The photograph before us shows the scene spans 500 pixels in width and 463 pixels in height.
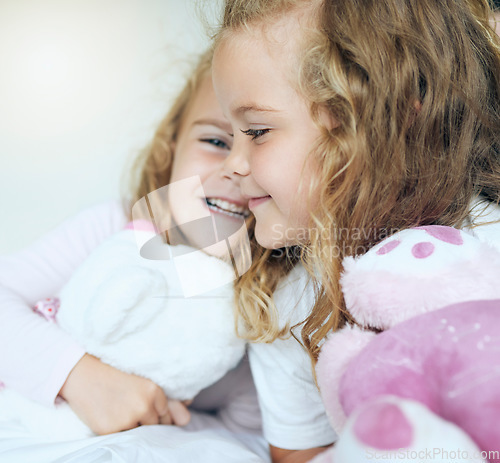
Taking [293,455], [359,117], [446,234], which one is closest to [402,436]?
[446,234]

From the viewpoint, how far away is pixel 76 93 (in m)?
1.28

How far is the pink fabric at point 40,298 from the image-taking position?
738mm

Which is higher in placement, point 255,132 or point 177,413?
point 255,132

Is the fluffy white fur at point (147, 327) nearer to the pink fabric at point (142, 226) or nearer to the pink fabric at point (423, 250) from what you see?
the pink fabric at point (142, 226)

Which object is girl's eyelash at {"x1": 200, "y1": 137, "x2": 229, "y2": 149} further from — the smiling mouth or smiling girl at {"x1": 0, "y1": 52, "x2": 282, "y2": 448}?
the smiling mouth

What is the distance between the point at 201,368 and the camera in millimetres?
735

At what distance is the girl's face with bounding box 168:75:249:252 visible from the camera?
838 millimetres

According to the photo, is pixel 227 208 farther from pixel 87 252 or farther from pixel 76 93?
pixel 76 93

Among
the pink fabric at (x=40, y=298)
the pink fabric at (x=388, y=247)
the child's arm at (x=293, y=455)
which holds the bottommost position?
the child's arm at (x=293, y=455)

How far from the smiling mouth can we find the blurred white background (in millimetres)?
471

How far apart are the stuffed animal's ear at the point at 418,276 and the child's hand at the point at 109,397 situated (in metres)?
0.39

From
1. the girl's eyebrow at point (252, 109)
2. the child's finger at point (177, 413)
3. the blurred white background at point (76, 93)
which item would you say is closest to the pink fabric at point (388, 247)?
the girl's eyebrow at point (252, 109)

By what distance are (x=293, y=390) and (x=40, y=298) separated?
1.71 feet

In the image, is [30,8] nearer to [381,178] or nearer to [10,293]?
[10,293]
